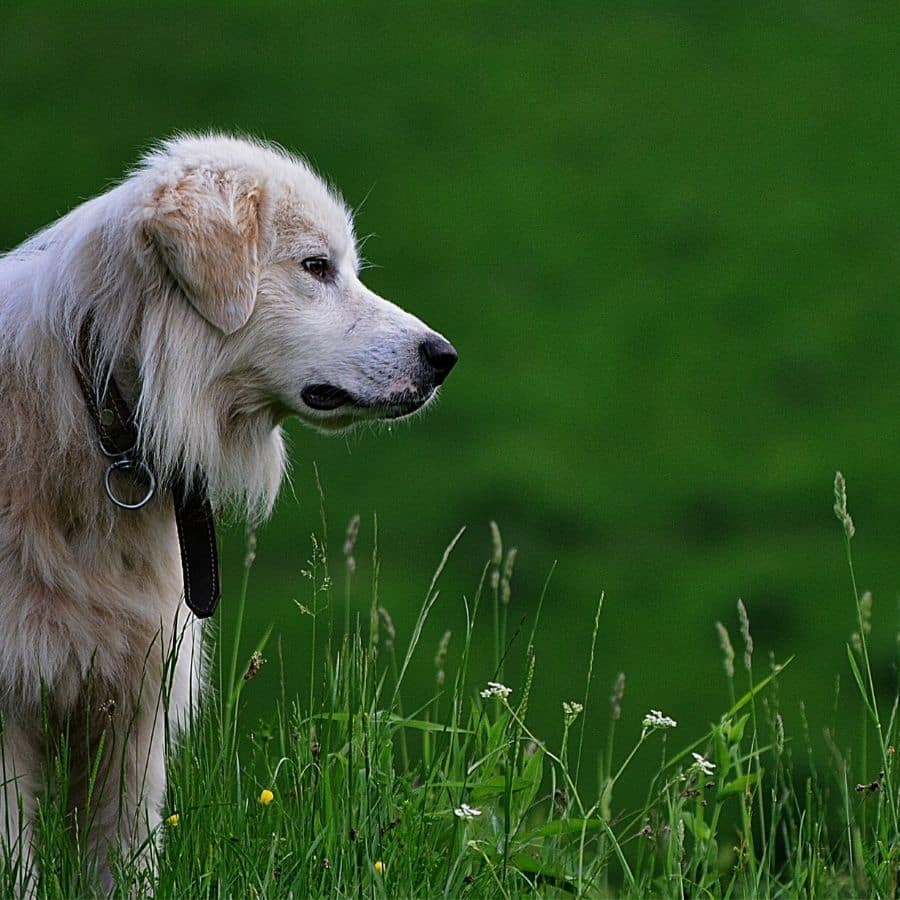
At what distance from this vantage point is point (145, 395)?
3.51m

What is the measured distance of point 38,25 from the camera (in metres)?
13.9

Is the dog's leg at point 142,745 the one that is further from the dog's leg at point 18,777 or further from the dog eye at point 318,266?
the dog eye at point 318,266

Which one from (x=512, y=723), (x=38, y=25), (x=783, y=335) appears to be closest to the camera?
(x=512, y=723)

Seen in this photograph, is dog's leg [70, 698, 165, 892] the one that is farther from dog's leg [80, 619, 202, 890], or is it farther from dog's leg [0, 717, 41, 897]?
dog's leg [0, 717, 41, 897]

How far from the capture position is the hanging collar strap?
3496mm

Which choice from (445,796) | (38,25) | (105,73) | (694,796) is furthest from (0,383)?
(38,25)

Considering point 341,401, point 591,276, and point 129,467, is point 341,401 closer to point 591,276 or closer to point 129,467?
point 129,467

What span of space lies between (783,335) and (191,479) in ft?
27.6

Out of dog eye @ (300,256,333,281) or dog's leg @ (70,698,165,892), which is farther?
dog eye @ (300,256,333,281)

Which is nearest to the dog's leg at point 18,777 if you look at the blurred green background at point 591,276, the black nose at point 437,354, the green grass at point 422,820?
the green grass at point 422,820

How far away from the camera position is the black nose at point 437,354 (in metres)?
3.77

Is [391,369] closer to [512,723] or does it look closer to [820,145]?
[512,723]

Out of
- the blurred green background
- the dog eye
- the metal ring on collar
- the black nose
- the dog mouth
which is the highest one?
the dog eye

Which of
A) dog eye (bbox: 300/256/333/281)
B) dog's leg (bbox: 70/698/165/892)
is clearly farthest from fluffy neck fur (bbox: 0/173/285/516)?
dog's leg (bbox: 70/698/165/892)
